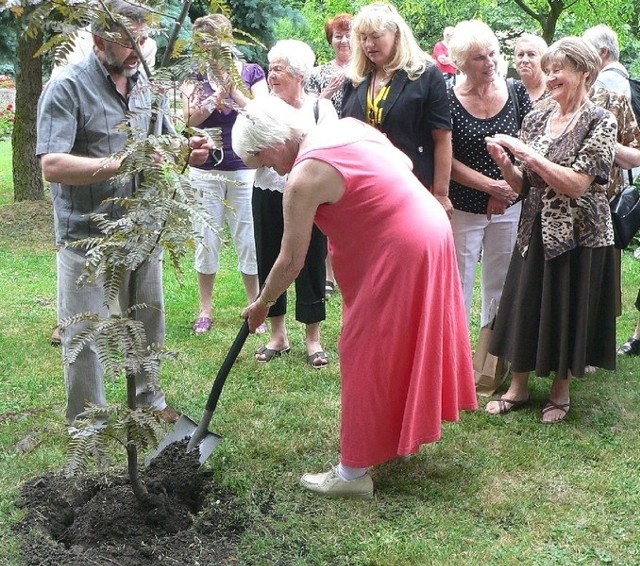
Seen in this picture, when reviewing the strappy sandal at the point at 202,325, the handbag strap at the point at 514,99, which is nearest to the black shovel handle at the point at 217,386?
the strappy sandal at the point at 202,325

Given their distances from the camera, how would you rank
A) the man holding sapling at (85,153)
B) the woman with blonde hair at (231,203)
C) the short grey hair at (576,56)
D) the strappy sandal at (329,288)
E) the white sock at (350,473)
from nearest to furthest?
1. the man holding sapling at (85,153)
2. the white sock at (350,473)
3. the short grey hair at (576,56)
4. the woman with blonde hair at (231,203)
5. the strappy sandal at (329,288)

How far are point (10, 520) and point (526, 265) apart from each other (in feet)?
8.98

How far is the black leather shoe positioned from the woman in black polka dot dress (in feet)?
3.69

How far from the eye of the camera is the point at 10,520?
3221 mm

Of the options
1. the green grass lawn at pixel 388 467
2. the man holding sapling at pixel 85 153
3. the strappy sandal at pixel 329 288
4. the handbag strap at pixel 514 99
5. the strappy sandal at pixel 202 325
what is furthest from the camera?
the strappy sandal at pixel 329 288

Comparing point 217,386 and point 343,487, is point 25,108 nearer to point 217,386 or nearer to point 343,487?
point 217,386

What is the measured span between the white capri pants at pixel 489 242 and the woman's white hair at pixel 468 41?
87 centimetres

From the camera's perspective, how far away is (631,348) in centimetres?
521

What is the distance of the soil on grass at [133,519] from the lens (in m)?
3.00

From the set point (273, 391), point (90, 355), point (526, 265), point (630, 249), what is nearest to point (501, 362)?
point (526, 265)

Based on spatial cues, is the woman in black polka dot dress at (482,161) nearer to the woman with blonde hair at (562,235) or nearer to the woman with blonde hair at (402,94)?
the woman with blonde hair at (402,94)

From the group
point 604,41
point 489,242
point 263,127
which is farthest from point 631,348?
point 263,127

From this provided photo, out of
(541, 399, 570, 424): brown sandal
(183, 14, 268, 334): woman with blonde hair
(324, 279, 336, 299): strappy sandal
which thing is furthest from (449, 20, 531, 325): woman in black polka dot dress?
(324, 279, 336, 299): strappy sandal

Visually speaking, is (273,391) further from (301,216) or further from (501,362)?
(301,216)
